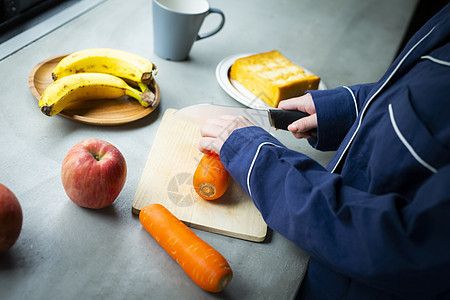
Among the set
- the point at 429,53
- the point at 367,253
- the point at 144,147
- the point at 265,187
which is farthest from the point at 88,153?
the point at 429,53

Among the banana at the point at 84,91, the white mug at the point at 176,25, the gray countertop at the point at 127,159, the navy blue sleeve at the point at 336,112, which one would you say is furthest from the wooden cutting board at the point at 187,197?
the white mug at the point at 176,25

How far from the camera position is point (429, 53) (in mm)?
749

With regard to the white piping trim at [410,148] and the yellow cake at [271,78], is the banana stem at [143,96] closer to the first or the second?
the yellow cake at [271,78]

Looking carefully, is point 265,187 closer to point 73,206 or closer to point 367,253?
point 367,253

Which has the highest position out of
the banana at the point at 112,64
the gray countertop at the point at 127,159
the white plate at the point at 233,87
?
the banana at the point at 112,64

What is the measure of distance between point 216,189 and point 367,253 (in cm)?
34

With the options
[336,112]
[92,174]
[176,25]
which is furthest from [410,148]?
[176,25]

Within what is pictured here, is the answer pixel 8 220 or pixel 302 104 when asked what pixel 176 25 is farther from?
pixel 8 220

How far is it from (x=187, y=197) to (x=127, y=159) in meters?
0.19

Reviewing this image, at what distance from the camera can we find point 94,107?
1.01 meters

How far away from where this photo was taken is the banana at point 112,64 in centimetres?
104

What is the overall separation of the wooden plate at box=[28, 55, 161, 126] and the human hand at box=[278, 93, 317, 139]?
384 mm

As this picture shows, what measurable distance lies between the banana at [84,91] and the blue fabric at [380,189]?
380mm

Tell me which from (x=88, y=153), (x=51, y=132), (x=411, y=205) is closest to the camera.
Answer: (x=411, y=205)
